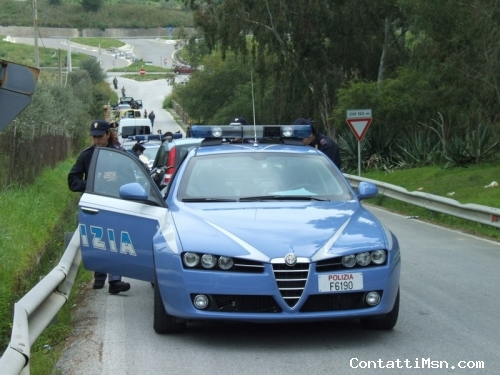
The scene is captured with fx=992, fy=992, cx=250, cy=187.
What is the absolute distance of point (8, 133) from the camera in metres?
20.0

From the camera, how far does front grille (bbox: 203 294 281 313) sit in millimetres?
7176

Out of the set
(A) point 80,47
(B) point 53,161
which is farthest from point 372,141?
(A) point 80,47

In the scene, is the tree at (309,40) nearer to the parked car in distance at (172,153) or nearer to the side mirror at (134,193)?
the parked car in distance at (172,153)

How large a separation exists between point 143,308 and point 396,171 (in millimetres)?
22294

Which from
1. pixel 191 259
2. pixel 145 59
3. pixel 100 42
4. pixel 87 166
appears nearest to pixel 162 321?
pixel 191 259

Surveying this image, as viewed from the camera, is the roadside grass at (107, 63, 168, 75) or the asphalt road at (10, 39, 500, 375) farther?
the roadside grass at (107, 63, 168, 75)

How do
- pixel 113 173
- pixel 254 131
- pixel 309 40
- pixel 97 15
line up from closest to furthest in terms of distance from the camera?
pixel 113 173 < pixel 254 131 < pixel 309 40 < pixel 97 15

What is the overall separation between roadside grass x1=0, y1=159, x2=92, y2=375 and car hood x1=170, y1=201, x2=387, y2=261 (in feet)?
4.70

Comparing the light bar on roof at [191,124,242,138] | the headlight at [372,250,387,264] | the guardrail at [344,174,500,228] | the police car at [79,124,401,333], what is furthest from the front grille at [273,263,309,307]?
the guardrail at [344,174,500,228]

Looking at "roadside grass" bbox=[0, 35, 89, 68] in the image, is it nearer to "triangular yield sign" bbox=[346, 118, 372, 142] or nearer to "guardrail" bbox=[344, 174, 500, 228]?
"triangular yield sign" bbox=[346, 118, 372, 142]

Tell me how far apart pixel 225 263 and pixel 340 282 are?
844mm

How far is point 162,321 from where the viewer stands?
25.5 ft

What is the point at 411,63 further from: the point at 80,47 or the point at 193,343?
the point at 80,47

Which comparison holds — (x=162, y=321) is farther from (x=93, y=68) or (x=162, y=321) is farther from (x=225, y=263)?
(x=93, y=68)
